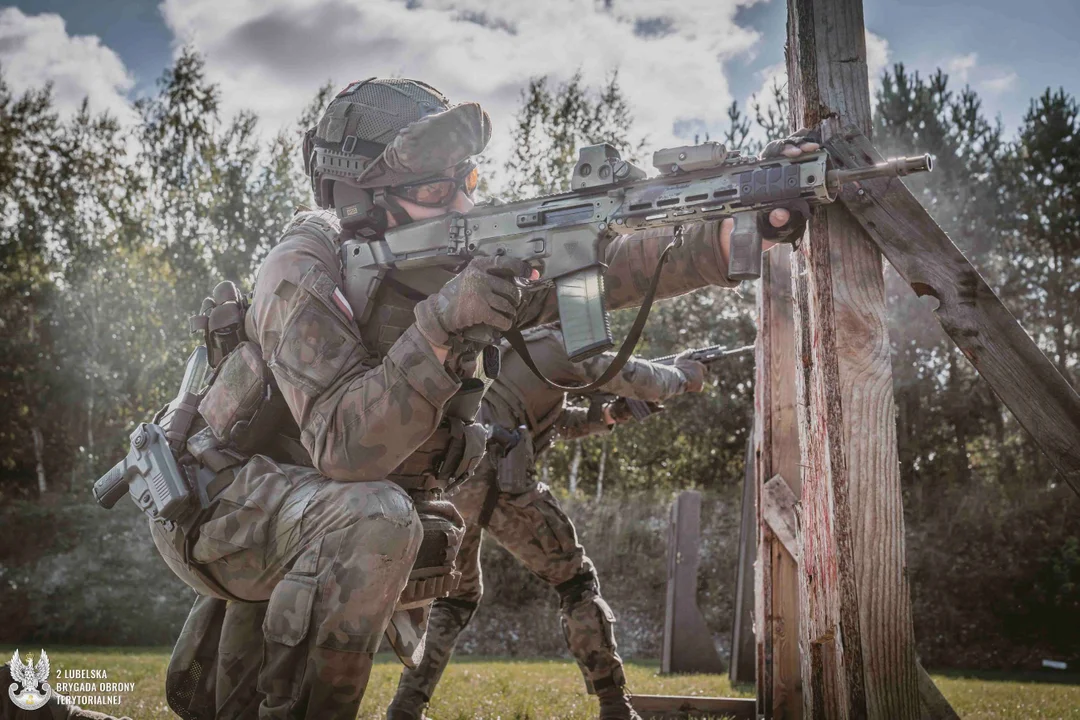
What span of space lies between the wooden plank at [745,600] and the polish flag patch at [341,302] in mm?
4725

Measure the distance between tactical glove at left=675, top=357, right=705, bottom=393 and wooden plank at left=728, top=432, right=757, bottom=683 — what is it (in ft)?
5.85

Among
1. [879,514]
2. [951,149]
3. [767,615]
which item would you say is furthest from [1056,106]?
[879,514]

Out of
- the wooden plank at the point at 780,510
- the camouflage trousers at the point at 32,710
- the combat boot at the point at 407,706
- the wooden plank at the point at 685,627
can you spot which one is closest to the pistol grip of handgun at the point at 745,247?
the wooden plank at the point at 780,510

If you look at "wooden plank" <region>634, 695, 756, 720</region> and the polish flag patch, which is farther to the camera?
"wooden plank" <region>634, 695, 756, 720</region>

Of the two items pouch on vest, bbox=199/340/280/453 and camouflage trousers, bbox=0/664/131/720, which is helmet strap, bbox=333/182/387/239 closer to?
pouch on vest, bbox=199/340/280/453

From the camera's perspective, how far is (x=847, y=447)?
2688mm

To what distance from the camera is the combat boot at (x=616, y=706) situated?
461cm

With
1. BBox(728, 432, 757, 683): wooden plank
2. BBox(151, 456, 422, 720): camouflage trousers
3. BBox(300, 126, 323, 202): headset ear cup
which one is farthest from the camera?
BBox(728, 432, 757, 683): wooden plank

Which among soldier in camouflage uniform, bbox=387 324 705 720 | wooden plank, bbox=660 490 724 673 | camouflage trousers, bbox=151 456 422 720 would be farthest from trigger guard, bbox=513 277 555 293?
wooden plank, bbox=660 490 724 673

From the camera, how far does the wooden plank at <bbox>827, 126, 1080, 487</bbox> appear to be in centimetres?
259

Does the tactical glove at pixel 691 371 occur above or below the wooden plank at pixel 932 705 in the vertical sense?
above

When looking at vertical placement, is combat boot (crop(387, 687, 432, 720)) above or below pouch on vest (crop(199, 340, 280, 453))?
below

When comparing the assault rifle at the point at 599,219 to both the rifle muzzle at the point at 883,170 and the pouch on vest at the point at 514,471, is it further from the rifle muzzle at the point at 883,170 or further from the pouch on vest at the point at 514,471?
the pouch on vest at the point at 514,471

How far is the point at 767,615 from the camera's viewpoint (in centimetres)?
423
